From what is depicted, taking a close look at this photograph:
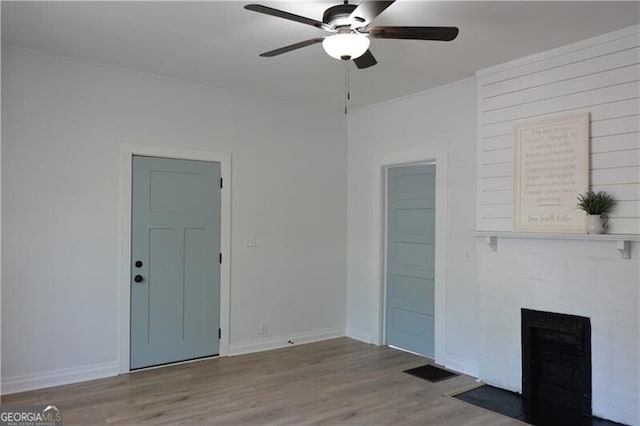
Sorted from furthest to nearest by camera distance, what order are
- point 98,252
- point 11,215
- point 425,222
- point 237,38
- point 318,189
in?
point 318,189 < point 425,222 < point 98,252 < point 11,215 < point 237,38

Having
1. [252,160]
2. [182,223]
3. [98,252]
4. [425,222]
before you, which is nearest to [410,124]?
[425,222]

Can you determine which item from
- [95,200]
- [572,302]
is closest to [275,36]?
[95,200]

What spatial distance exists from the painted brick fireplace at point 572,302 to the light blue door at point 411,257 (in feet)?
2.63

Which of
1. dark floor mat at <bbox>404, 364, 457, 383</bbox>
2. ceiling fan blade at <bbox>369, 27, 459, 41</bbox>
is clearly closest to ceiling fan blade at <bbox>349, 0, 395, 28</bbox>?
ceiling fan blade at <bbox>369, 27, 459, 41</bbox>

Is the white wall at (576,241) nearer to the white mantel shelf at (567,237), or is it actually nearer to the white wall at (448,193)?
the white mantel shelf at (567,237)

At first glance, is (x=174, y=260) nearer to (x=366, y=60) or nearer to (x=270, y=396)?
(x=270, y=396)

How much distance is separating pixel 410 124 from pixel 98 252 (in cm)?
336

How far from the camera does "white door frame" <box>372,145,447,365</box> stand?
4508 millimetres

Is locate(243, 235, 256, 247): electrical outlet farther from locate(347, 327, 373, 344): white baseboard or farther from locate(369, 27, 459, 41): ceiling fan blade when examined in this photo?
locate(369, 27, 459, 41): ceiling fan blade

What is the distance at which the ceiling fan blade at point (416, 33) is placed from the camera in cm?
244

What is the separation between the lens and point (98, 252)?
4.04m

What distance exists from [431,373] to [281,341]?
5.65ft

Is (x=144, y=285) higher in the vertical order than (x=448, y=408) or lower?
higher

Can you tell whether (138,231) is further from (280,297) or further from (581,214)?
(581,214)
